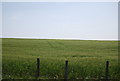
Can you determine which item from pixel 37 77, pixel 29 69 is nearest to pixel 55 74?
pixel 37 77

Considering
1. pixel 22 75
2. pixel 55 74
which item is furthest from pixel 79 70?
pixel 22 75

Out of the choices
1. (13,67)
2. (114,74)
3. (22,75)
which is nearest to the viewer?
(22,75)

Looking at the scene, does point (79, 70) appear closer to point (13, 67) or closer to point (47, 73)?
point (47, 73)

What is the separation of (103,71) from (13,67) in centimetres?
693

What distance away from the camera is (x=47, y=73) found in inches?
478

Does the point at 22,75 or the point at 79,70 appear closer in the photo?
the point at 22,75

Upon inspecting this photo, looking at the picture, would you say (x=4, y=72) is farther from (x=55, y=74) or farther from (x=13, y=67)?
(x=55, y=74)

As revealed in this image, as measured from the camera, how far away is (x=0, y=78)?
10.7 meters

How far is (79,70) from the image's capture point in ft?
42.2

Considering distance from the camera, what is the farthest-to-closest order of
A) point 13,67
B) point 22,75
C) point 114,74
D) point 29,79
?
point 13,67 < point 114,74 < point 22,75 < point 29,79

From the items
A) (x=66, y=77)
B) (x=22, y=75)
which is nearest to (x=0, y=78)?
(x=22, y=75)

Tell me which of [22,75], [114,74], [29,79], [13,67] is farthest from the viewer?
[13,67]

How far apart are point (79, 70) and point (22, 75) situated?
4.21 metres

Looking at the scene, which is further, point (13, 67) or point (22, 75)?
point (13, 67)
